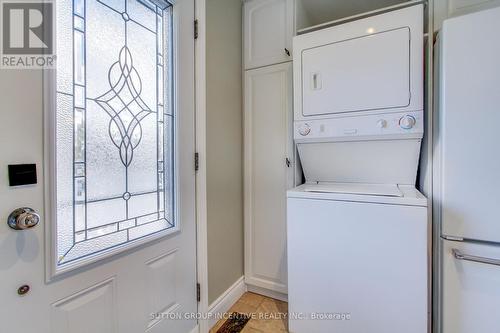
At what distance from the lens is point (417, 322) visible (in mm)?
1156

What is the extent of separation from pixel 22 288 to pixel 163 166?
69 cm

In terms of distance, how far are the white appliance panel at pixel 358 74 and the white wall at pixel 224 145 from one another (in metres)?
0.57

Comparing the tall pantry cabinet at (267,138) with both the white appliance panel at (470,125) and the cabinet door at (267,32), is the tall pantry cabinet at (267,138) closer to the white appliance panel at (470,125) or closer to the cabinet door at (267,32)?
the cabinet door at (267,32)

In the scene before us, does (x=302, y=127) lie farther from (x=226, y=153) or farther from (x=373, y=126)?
(x=226, y=153)

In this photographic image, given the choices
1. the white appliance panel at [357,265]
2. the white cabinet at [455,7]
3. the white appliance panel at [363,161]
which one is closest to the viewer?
the white appliance panel at [357,265]

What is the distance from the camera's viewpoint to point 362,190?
4.50 ft

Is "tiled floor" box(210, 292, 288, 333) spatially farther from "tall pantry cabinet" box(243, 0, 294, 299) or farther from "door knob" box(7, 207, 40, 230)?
"door knob" box(7, 207, 40, 230)

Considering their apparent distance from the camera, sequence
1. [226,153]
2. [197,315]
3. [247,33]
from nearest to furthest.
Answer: [197,315], [226,153], [247,33]

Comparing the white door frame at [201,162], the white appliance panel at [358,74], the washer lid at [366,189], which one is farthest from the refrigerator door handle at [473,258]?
the white door frame at [201,162]

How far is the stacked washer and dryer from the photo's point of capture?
1.18m

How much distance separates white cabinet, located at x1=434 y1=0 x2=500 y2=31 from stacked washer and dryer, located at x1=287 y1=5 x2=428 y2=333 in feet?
0.63

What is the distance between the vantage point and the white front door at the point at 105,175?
0.74 meters

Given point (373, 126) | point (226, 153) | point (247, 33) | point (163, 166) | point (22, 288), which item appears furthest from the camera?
point (247, 33)

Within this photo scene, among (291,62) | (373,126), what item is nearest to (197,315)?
(373,126)
